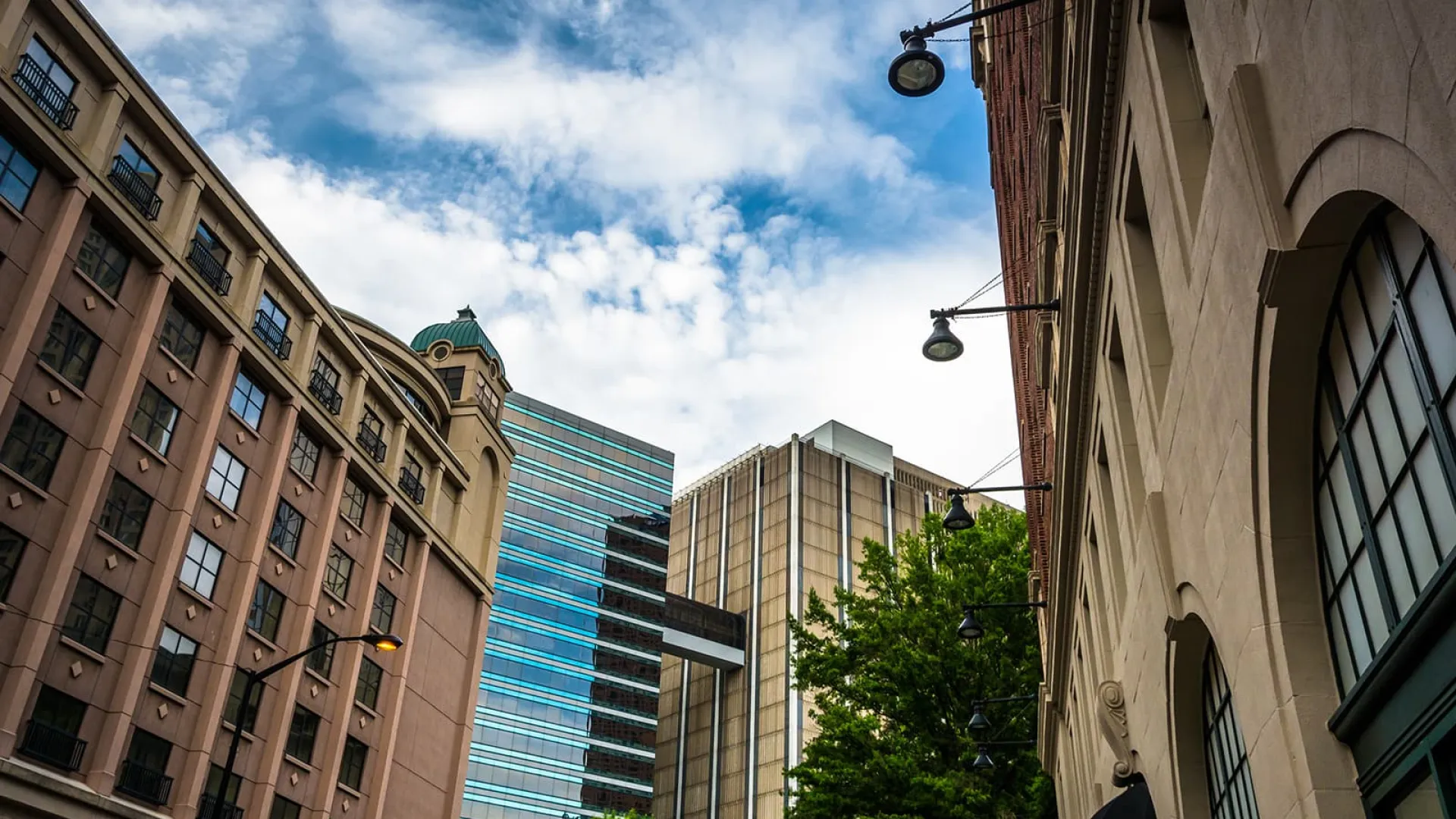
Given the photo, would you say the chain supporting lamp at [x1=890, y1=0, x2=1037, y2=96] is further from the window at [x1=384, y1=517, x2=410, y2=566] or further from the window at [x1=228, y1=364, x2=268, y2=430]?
the window at [x1=384, y1=517, x2=410, y2=566]

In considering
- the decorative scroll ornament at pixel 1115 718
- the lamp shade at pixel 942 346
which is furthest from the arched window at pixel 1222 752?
the lamp shade at pixel 942 346

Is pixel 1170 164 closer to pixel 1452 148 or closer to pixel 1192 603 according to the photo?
pixel 1192 603

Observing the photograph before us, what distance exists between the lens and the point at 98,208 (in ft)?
103

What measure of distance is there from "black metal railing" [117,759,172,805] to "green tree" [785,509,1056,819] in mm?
17127

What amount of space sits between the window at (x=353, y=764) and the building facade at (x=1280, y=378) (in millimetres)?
33021

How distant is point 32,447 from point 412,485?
21.0 m

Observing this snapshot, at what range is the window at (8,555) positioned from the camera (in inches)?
1086

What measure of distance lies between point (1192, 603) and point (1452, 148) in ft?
26.5

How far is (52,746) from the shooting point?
1129 inches

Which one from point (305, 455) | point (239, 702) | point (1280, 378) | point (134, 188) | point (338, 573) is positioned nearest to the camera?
point (1280, 378)

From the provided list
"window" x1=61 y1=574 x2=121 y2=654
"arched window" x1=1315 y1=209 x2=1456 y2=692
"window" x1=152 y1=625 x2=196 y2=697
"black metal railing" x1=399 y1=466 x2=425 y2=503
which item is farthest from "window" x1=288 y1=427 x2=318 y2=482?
"arched window" x1=1315 y1=209 x2=1456 y2=692

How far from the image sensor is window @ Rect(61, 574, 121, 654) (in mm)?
29797

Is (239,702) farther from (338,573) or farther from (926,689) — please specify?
(926,689)

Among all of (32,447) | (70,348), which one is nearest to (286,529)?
(70,348)
